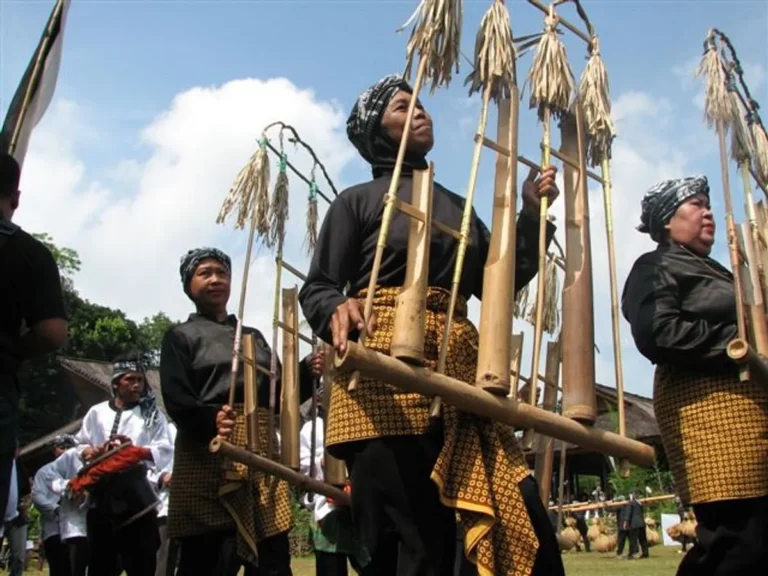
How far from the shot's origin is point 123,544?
6.42 meters

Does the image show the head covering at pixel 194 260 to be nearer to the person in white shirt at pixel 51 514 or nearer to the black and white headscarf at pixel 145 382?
the black and white headscarf at pixel 145 382

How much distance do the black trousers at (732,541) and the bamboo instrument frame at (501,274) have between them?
1.45 meters

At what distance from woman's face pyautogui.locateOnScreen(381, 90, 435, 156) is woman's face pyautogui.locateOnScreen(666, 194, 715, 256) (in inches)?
55.9

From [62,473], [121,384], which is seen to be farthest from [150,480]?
[62,473]

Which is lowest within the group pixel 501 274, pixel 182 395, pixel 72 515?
pixel 72 515

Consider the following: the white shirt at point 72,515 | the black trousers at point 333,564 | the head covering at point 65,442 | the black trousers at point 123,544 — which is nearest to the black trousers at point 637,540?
the head covering at point 65,442

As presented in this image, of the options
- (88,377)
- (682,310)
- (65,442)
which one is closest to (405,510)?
(682,310)

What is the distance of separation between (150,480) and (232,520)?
2.05 m

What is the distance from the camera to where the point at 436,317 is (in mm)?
3105

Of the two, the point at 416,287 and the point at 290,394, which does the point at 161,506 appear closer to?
the point at 290,394

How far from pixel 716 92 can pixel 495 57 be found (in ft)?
4.10

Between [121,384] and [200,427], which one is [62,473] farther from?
[200,427]

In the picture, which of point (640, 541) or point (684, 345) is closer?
point (684, 345)

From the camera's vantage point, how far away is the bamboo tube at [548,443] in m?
5.02
